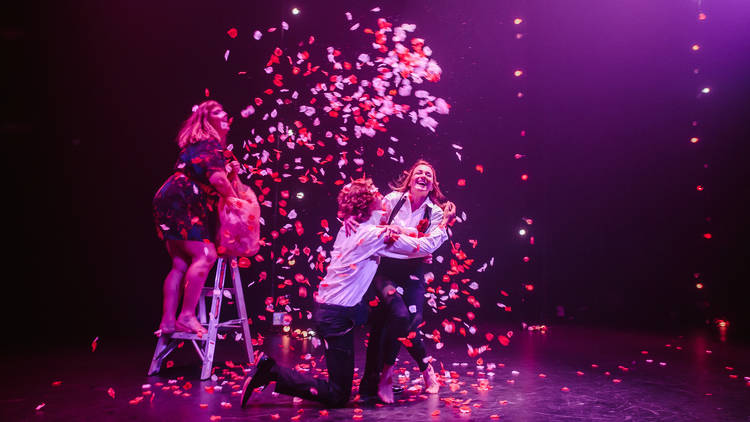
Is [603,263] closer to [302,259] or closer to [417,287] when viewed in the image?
[302,259]

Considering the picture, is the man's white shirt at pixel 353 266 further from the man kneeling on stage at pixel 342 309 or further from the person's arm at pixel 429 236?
the person's arm at pixel 429 236

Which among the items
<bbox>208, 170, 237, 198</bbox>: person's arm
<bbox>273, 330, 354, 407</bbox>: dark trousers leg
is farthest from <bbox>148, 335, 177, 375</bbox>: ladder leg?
<bbox>273, 330, 354, 407</bbox>: dark trousers leg

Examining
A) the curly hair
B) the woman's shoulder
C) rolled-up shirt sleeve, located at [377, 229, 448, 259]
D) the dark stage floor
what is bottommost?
the dark stage floor

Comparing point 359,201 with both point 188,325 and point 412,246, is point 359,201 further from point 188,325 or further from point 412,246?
point 188,325

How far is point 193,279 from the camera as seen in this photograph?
3.22m

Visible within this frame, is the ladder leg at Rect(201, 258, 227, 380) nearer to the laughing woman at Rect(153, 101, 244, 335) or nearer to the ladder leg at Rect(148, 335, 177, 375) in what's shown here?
the laughing woman at Rect(153, 101, 244, 335)

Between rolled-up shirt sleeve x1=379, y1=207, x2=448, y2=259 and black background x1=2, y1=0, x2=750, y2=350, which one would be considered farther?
black background x1=2, y1=0, x2=750, y2=350

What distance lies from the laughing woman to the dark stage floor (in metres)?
0.46

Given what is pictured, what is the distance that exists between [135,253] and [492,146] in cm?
436

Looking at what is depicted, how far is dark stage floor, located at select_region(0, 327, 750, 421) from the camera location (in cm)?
252

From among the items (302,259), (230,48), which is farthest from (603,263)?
(230,48)

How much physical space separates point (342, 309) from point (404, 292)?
0.63 metres

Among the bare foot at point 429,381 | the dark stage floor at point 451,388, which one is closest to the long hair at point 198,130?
the dark stage floor at point 451,388

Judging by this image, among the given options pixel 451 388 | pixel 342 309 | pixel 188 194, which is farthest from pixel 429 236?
pixel 188 194
